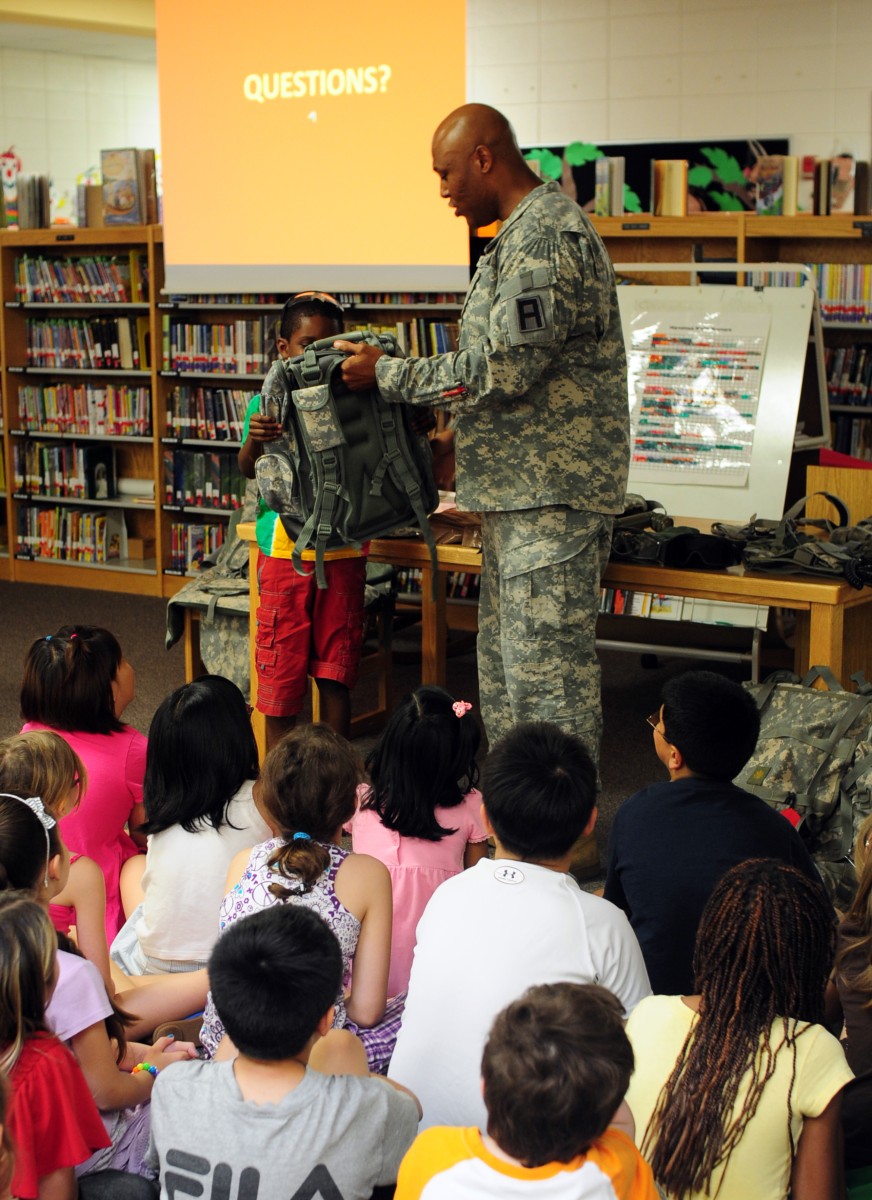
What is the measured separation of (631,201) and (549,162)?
1.89ft

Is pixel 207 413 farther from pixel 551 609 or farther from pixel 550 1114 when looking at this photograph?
pixel 550 1114

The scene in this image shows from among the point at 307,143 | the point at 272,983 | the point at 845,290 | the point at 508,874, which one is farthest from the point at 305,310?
the point at 845,290

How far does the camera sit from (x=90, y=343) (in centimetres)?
714

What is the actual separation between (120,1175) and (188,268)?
542cm

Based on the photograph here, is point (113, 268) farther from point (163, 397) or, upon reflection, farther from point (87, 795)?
point (87, 795)

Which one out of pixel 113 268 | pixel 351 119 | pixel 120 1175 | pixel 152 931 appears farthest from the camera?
pixel 113 268

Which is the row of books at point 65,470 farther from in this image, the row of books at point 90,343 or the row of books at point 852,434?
the row of books at point 852,434

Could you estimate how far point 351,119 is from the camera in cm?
610

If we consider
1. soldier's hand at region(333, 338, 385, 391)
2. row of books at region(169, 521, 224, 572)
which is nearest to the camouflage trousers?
soldier's hand at region(333, 338, 385, 391)

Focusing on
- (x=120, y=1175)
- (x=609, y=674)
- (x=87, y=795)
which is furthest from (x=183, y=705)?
(x=609, y=674)

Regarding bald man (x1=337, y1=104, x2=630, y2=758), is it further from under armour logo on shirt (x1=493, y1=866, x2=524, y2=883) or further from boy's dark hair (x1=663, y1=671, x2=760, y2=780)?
under armour logo on shirt (x1=493, y1=866, x2=524, y2=883)

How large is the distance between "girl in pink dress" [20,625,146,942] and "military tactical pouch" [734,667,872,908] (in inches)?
54.2

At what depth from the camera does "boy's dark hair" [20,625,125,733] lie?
2705 mm

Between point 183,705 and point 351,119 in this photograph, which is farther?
point 351,119
